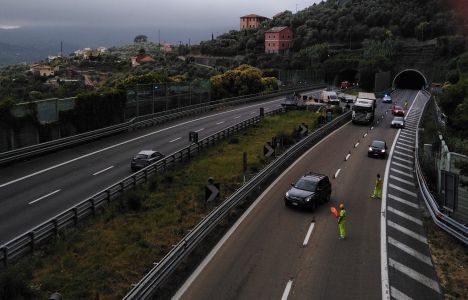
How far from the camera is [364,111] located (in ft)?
194

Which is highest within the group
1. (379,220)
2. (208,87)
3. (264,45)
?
(264,45)

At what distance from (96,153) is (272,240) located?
19.5 meters

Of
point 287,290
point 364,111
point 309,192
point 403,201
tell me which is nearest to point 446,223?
point 403,201

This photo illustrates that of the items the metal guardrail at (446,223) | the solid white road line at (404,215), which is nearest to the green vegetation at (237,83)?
the solid white road line at (404,215)

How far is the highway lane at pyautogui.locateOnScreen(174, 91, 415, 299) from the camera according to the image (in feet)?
48.2

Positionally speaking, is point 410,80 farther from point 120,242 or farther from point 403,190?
point 120,242

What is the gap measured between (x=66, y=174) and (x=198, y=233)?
47.1 ft

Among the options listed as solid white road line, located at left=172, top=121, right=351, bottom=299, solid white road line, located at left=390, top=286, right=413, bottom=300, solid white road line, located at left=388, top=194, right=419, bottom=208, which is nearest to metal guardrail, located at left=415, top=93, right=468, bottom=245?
solid white road line, located at left=388, top=194, right=419, bottom=208

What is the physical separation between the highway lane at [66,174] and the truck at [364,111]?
61.7 ft

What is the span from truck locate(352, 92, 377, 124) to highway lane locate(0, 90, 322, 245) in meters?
18.8

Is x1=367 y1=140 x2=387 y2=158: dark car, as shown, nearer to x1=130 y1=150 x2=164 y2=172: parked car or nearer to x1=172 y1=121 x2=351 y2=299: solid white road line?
x1=172 y1=121 x2=351 y2=299: solid white road line

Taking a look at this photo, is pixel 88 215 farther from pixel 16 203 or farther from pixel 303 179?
pixel 303 179

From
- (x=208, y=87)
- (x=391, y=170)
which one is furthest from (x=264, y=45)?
(x=391, y=170)

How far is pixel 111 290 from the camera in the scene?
1441 cm
